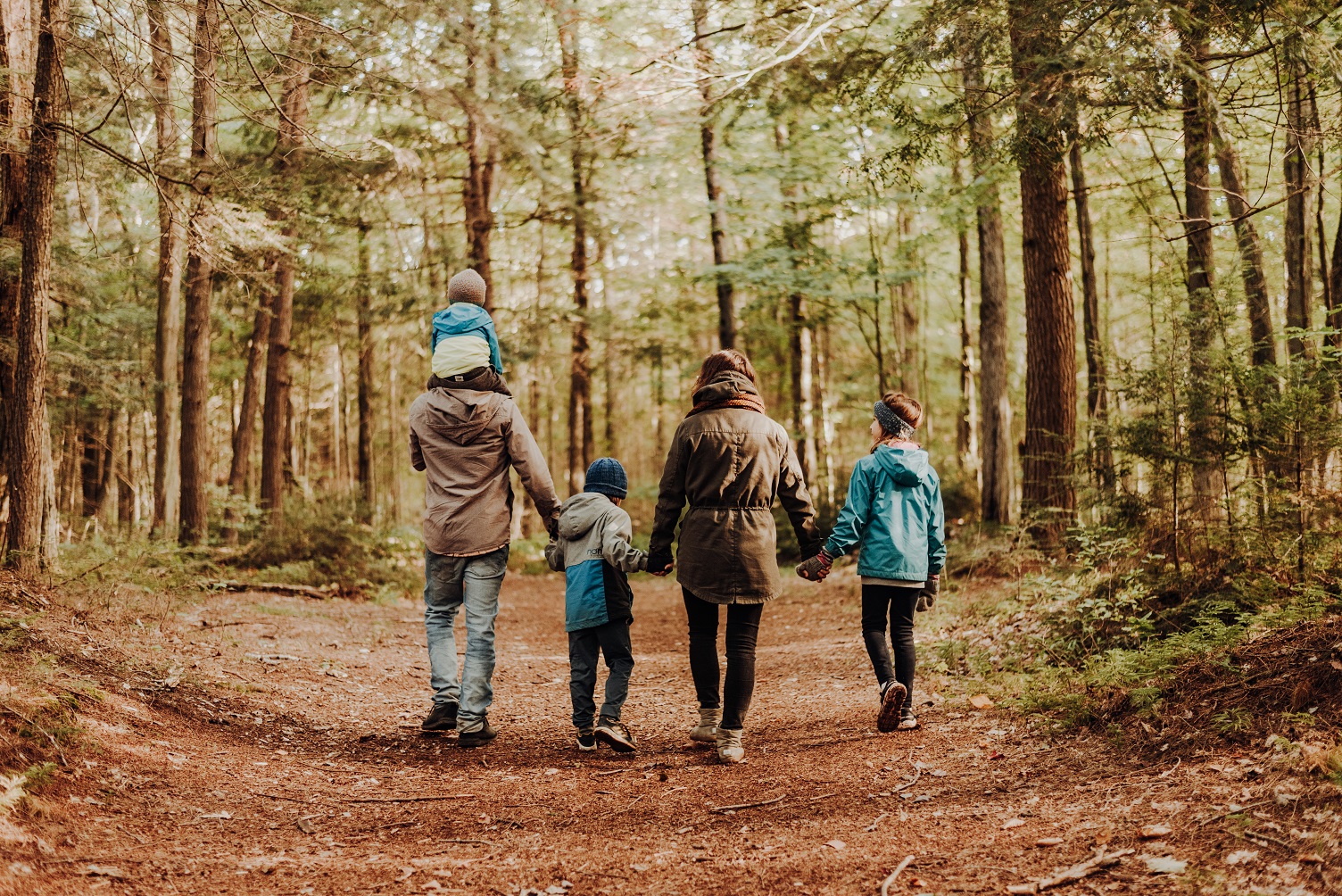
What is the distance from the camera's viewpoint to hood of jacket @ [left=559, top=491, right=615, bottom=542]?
5.36m

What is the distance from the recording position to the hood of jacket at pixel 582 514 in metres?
5.36

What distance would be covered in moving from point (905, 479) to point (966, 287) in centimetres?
1698

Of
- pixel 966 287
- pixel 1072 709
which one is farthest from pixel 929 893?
pixel 966 287

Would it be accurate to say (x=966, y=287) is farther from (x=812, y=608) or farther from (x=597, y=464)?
(x=597, y=464)

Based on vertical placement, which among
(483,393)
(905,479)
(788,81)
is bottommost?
(905,479)

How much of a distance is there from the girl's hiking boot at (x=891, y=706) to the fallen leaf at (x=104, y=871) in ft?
12.4

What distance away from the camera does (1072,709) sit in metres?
5.17

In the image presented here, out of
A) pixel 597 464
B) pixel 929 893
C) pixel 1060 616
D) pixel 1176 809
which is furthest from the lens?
pixel 1060 616

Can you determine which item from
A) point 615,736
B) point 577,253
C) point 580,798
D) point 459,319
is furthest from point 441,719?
point 577,253

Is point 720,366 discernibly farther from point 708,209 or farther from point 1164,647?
point 708,209

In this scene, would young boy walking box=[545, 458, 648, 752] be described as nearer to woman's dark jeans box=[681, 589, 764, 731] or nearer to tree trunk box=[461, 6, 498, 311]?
woman's dark jeans box=[681, 589, 764, 731]

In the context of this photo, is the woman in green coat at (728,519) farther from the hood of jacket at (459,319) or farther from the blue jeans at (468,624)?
the hood of jacket at (459,319)

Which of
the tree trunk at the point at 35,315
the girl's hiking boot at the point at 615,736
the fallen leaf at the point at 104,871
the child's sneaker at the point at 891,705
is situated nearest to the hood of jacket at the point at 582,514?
the girl's hiking boot at the point at 615,736

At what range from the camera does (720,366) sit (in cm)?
525
